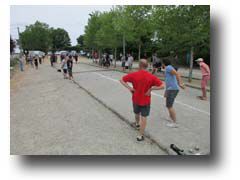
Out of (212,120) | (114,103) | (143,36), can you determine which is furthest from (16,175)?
(143,36)

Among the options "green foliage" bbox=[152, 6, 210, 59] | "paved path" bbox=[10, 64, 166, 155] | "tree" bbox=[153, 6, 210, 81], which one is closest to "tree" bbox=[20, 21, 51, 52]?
"paved path" bbox=[10, 64, 166, 155]

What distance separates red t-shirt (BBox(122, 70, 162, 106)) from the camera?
460cm

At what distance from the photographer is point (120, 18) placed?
64.7 ft

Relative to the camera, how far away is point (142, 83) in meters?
4.61

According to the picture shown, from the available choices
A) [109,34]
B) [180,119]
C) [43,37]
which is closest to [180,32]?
[43,37]

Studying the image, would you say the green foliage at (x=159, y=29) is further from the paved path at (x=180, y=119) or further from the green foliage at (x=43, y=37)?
the green foliage at (x=43, y=37)

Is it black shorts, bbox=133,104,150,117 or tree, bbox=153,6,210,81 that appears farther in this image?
tree, bbox=153,6,210,81

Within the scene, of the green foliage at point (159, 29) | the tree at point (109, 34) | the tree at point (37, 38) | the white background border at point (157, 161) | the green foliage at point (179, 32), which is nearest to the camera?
the white background border at point (157, 161)

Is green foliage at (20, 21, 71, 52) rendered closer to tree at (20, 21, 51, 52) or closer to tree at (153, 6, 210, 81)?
tree at (20, 21, 51, 52)

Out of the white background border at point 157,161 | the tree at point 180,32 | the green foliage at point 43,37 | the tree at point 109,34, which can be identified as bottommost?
the white background border at point 157,161

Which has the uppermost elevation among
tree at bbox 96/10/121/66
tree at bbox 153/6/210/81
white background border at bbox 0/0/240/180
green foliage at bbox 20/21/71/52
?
tree at bbox 96/10/121/66

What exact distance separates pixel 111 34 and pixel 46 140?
21.4m

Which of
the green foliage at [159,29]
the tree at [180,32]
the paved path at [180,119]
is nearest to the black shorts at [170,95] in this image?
the paved path at [180,119]

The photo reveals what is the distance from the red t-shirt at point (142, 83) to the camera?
4602mm
